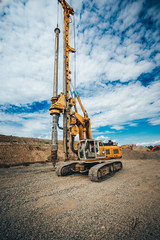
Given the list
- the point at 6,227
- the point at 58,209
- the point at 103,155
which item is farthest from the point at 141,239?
the point at 103,155

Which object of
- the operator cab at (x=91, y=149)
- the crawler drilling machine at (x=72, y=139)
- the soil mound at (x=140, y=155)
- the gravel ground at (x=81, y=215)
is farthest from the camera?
the soil mound at (x=140, y=155)

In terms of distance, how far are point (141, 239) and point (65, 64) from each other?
1337 centimetres

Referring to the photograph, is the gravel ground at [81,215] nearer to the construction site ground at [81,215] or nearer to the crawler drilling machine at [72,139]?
the construction site ground at [81,215]

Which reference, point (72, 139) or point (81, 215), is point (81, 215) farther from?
point (72, 139)

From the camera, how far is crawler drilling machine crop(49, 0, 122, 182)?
23.8 ft

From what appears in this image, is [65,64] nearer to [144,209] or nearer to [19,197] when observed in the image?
[19,197]

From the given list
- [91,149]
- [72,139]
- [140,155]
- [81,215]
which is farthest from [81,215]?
[140,155]

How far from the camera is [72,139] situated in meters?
10.6

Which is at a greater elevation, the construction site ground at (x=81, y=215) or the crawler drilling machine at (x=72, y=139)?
the crawler drilling machine at (x=72, y=139)

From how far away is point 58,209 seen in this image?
3.23 meters

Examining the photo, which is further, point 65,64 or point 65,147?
point 65,64

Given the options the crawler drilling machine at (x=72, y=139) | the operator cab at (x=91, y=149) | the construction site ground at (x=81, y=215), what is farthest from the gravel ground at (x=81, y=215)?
the operator cab at (x=91, y=149)

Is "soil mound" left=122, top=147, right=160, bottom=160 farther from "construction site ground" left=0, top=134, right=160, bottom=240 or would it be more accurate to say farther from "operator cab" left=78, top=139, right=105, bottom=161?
"construction site ground" left=0, top=134, right=160, bottom=240

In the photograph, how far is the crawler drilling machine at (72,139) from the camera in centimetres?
725
